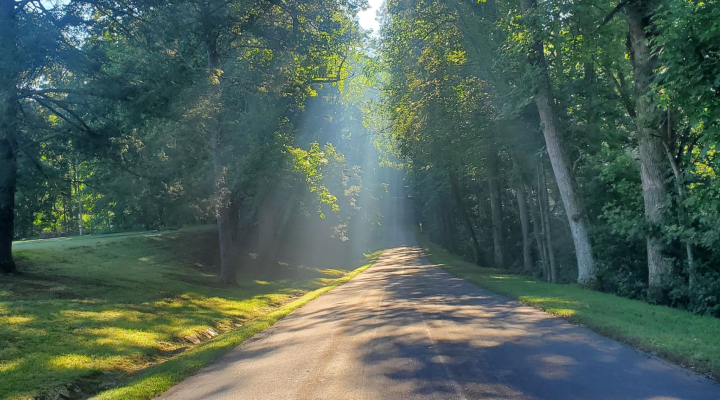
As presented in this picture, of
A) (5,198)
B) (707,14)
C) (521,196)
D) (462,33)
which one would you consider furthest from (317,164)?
(707,14)

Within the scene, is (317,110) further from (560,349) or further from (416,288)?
(560,349)

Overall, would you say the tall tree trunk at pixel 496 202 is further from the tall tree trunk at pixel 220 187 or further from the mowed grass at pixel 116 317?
the tall tree trunk at pixel 220 187

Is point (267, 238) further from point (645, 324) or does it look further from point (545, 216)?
point (645, 324)

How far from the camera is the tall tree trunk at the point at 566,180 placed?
66.3ft

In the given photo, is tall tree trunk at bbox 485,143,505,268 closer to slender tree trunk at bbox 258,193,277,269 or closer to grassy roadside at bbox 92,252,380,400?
slender tree trunk at bbox 258,193,277,269

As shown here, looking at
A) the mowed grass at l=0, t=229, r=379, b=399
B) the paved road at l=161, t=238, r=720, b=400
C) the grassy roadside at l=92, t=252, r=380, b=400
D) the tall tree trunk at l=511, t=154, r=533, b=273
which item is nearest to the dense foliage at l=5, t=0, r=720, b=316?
the tall tree trunk at l=511, t=154, r=533, b=273

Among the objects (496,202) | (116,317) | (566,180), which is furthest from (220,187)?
(496,202)

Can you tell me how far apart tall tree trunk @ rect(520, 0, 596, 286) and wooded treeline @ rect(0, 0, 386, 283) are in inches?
310

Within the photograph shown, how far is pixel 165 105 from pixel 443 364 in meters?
11.7

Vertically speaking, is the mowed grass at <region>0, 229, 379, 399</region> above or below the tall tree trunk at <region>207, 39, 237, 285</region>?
below

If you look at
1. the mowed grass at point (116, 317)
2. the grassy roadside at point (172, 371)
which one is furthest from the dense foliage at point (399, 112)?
the grassy roadside at point (172, 371)

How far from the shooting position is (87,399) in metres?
8.60

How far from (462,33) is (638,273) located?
40.5ft

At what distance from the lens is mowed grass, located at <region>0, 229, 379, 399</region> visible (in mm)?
9484
